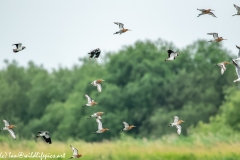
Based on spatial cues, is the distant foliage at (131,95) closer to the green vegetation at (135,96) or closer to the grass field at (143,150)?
the green vegetation at (135,96)

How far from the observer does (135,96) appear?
76.0 meters

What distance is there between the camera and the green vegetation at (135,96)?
6950 centimetres

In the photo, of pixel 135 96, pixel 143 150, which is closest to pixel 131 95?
pixel 135 96

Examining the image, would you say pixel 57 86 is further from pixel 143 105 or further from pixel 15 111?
pixel 143 105

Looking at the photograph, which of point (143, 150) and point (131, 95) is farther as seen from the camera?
point (131, 95)

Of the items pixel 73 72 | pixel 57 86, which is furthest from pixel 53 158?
pixel 73 72

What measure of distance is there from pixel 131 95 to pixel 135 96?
41cm

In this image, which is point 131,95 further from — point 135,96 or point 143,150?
point 143,150

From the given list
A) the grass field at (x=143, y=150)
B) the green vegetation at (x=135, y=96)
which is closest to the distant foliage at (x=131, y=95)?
the green vegetation at (x=135, y=96)

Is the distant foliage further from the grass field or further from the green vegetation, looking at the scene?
the grass field

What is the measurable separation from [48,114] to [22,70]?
547 inches

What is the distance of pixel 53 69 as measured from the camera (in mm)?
101875

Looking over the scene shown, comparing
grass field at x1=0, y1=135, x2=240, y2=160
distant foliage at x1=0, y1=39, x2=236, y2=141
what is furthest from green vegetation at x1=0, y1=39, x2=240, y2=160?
grass field at x1=0, y1=135, x2=240, y2=160

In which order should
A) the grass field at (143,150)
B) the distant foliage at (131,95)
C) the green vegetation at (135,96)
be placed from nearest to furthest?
the grass field at (143,150)
the green vegetation at (135,96)
the distant foliage at (131,95)
